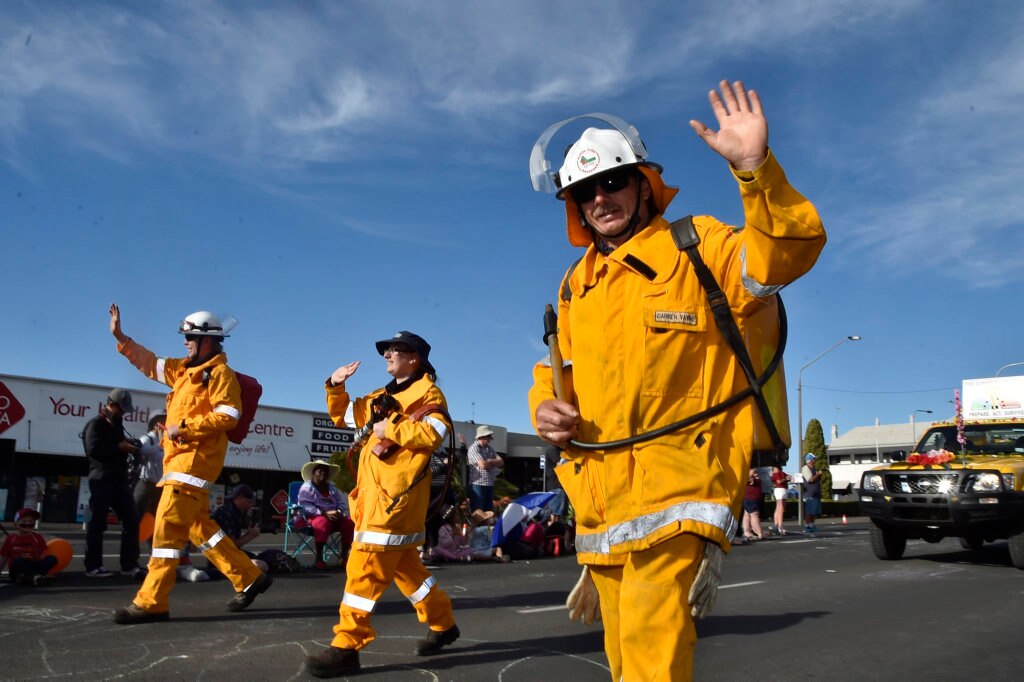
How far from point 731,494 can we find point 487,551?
33.3ft

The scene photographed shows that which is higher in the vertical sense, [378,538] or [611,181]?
[611,181]

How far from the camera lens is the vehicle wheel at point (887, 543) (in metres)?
11.6

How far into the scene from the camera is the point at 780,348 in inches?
102

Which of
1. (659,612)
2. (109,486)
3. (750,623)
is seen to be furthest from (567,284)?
(109,486)

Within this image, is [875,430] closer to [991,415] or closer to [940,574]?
[991,415]

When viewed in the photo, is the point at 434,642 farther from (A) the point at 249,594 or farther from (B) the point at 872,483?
(B) the point at 872,483

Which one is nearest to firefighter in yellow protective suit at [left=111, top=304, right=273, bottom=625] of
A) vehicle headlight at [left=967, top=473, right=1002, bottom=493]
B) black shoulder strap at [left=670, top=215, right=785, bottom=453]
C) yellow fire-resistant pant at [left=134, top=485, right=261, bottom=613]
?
yellow fire-resistant pant at [left=134, top=485, right=261, bottom=613]

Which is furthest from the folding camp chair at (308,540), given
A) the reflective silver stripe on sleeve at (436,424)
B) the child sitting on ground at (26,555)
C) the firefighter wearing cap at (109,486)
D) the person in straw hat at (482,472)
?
the reflective silver stripe on sleeve at (436,424)

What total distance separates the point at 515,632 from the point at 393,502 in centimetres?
187

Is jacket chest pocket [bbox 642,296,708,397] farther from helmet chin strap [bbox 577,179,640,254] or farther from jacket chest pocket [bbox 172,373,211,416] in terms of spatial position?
jacket chest pocket [bbox 172,373,211,416]

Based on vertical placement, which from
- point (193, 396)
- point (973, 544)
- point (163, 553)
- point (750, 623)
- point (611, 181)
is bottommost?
point (750, 623)

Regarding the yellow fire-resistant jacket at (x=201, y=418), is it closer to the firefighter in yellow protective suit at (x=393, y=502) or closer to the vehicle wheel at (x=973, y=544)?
the firefighter in yellow protective suit at (x=393, y=502)

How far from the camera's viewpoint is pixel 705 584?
236 cm

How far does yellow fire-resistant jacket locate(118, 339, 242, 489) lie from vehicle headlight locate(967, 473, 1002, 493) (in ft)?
28.7
